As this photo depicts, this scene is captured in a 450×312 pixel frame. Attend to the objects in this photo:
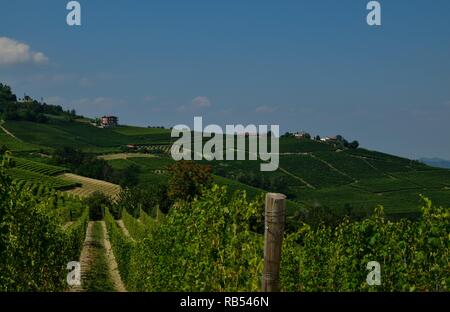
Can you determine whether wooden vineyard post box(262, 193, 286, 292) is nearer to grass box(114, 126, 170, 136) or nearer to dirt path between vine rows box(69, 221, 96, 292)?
dirt path between vine rows box(69, 221, 96, 292)

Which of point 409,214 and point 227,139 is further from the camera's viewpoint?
point 227,139

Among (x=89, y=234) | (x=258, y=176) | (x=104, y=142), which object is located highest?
(x=104, y=142)

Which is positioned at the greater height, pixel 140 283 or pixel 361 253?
pixel 361 253

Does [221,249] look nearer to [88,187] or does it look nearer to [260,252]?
[260,252]

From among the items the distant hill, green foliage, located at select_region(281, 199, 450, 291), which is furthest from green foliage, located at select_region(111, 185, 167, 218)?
green foliage, located at select_region(281, 199, 450, 291)

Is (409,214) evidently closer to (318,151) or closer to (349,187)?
(349,187)

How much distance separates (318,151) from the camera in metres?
128

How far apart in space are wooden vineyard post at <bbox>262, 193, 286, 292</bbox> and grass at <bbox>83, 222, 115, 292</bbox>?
15158 millimetres

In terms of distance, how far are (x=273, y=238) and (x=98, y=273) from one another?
21.1 m

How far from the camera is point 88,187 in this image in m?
76.5

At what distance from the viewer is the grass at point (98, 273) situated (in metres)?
21.0

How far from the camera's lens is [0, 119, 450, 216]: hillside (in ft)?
290
